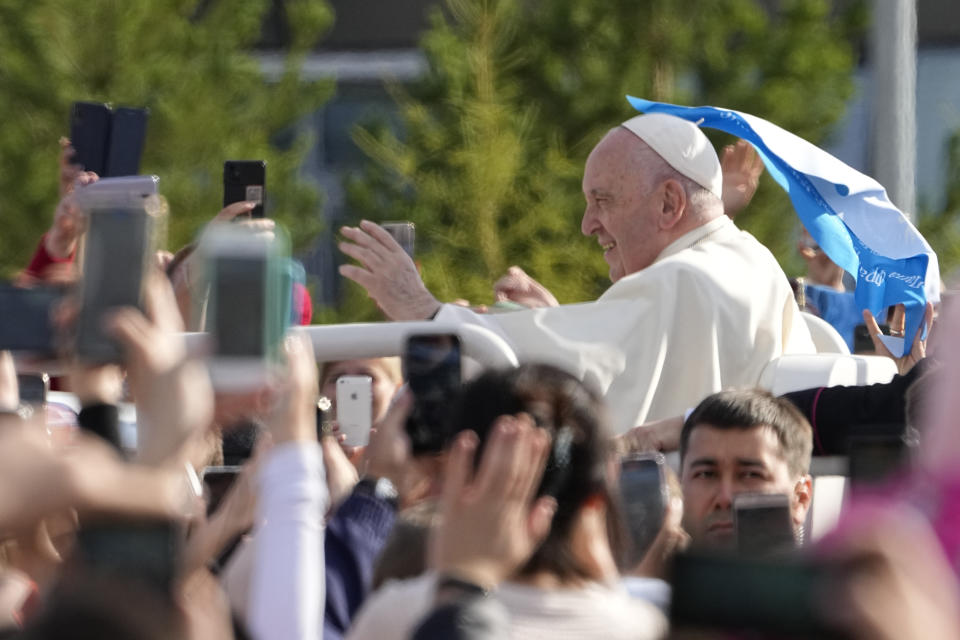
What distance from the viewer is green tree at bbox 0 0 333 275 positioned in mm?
14625

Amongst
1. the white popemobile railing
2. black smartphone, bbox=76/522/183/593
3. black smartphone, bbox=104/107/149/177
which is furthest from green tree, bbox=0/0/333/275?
black smartphone, bbox=76/522/183/593

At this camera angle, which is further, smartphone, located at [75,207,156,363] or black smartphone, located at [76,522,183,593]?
smartphone, located at [75,207,156,363]

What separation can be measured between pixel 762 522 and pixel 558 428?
A: 0.61 m

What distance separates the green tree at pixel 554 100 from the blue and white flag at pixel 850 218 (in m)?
7.60

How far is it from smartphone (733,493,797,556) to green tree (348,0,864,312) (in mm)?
10497

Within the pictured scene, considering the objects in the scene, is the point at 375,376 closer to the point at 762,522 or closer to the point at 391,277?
the point at 391,277

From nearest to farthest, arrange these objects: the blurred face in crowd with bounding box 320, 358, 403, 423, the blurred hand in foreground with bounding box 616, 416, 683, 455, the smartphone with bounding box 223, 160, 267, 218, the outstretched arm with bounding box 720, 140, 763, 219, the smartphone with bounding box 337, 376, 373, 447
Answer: the smartphone with bounding box 337, 376, 373, 447 < the blurred hand in foreground with bounding box 616, 416, 683, 455 < the smartphone with bounding box 223, 160, 267, 218 < the blurred face in crowd with bounding box 320, 358, 403, 423 < the outstretched arm with bounding box 720, 140, 763, 219

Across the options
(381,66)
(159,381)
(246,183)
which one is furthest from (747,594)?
(381,66)

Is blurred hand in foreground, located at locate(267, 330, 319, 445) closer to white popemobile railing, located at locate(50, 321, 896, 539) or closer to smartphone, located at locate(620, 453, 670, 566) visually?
white popemobile railing, located at locate(50, 321, 896, 539)

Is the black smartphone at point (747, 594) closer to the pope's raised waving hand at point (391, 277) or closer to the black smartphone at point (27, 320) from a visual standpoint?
the black smartphone at point (27, 320)

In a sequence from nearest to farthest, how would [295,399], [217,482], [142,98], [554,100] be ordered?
1. [295,399]
2. [217,482]
3. [142,98]
4. [554,100]

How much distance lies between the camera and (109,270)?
217cm

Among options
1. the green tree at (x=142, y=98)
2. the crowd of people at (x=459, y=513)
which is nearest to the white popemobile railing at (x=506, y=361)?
the crowd of people at (x=459, y=513)

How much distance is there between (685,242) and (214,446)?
2.35 m
